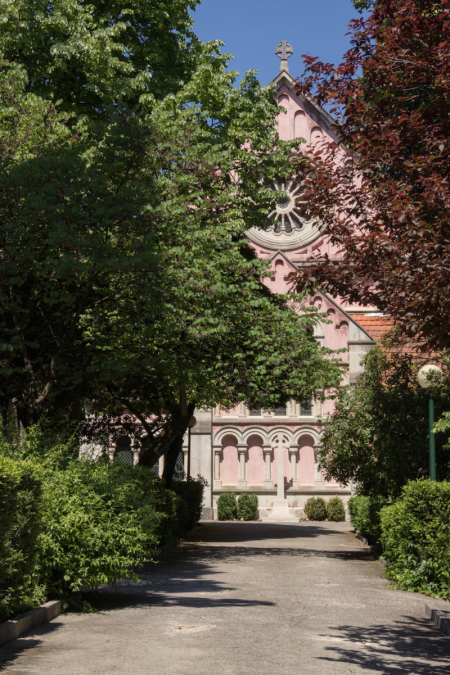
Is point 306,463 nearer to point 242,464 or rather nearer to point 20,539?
point 242,464

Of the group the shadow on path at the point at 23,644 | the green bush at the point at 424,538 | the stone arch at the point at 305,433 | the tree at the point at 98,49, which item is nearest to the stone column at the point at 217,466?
the stone arch at the point at 305,433

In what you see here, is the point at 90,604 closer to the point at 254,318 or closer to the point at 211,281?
the point at 211,281

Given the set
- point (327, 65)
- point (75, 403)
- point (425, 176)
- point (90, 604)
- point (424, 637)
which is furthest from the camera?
point (75, 403)

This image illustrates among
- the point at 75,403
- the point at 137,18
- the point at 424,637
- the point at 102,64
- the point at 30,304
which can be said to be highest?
the point at 137,18

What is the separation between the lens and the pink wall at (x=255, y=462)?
38.1 metres

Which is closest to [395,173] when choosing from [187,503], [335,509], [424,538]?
[424,538]

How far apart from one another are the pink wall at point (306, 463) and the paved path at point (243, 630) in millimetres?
21869

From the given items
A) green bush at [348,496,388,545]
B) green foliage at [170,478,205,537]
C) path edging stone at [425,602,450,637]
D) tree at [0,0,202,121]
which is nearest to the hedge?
path edging stone at [425,602,450,637]

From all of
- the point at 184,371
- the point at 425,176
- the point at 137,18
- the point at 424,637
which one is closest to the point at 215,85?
the point at 137,18

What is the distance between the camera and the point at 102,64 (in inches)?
766

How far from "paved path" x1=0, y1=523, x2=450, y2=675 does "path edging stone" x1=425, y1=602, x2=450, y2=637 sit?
0.12 metres

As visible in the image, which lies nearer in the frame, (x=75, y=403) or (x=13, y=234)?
(x=13, y=234)

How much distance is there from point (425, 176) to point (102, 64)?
12.0m

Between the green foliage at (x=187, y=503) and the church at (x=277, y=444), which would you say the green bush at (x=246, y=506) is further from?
the green foliage at (x=187, y=503)
